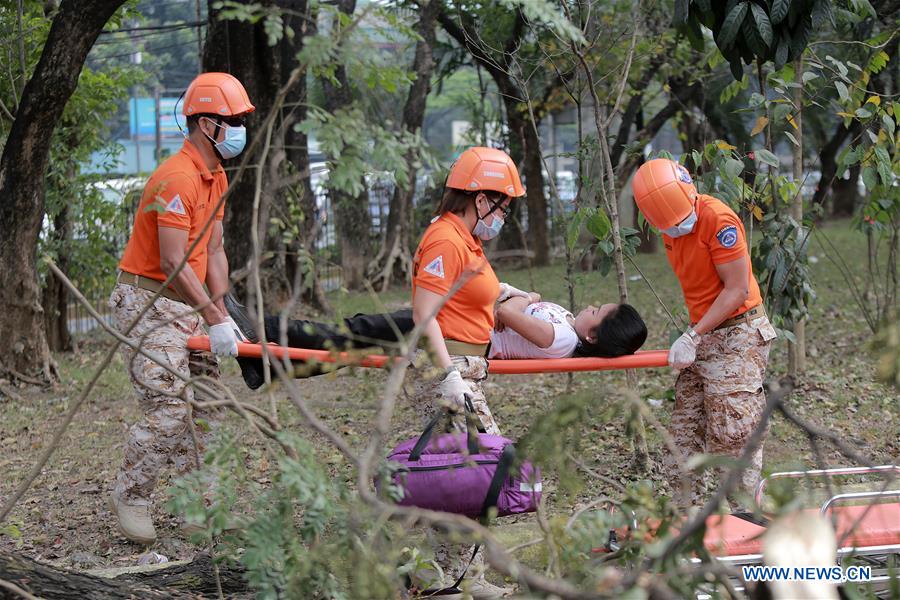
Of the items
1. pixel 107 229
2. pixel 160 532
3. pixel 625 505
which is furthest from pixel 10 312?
pixel 625 505

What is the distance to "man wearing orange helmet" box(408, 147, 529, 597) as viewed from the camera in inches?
157

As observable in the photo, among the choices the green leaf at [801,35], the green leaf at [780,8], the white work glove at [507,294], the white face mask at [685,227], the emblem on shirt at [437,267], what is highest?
the green leaf at [780,8]

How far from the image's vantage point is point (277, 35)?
2.59m

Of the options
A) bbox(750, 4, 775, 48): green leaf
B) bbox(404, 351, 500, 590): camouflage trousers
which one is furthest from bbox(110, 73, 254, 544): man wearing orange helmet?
bbox(750, 4, 775, 48): green leaf

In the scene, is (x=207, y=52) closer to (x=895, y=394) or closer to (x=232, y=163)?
(x=232, y=163)

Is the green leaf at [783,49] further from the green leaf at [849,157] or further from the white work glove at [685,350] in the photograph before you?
the white work glove at [685,350]

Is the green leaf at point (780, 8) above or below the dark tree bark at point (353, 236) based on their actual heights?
above

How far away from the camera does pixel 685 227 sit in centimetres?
421

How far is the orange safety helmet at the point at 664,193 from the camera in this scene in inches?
164

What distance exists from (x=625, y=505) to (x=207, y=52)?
844 centimetres

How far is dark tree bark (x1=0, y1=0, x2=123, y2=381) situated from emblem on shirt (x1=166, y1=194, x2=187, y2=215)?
3.93 metres

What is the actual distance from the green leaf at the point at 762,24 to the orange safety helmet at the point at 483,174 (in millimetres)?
1445

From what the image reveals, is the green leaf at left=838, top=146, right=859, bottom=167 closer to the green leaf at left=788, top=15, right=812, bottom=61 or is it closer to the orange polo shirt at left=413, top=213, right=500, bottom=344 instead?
the green leaf at left=788, top=15, right=812, bottom=61

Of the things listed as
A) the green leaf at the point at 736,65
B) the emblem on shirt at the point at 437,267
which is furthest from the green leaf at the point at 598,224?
the emblem on shirt at the point at 437,267
